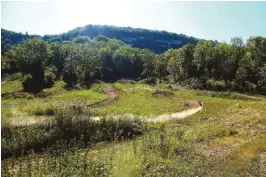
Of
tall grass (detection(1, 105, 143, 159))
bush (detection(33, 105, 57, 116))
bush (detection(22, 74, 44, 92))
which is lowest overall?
bush (detection(22, 74, 44, 92))

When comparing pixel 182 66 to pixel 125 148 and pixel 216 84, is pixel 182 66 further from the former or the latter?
pixel 125 148

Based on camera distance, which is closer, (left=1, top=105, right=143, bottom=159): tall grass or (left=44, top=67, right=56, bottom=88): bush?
(left=1, top=105, right=143, bottom=159): tall grass

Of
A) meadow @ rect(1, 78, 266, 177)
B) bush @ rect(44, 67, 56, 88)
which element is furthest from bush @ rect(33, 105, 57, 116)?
bush @ rect(44, 67, 56, 88)

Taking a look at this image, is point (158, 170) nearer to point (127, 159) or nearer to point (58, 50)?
point (127, 159)

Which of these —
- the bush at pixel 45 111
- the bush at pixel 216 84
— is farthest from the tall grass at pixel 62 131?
the bush at pixel 216 84

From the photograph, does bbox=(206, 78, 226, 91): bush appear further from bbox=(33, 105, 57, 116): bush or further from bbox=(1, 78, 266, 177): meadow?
bbox=(33, 105, 57, 116): bush

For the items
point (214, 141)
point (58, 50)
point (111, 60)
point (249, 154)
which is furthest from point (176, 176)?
point (111, 60)

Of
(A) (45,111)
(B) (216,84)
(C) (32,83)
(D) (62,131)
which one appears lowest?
(C) (32,83)

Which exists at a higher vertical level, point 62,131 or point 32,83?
point 62,131

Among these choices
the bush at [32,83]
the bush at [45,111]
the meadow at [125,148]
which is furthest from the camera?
the bush at [32,83]

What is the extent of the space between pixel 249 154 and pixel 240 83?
197 feet

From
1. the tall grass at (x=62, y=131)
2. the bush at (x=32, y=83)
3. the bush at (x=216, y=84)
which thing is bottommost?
the bush at (x=32, y=83)

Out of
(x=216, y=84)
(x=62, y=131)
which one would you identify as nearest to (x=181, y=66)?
(x=216, y=84)

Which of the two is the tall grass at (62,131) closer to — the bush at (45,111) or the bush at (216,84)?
the bush at (45,111)
